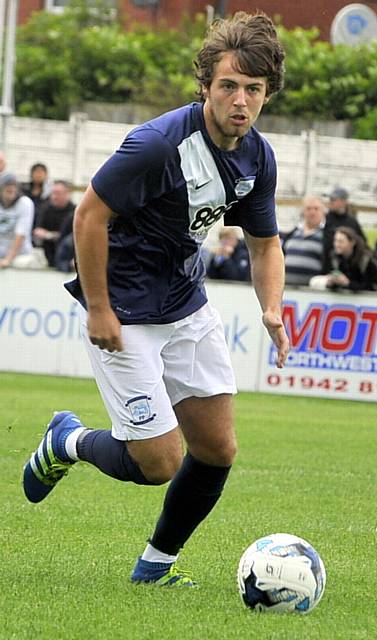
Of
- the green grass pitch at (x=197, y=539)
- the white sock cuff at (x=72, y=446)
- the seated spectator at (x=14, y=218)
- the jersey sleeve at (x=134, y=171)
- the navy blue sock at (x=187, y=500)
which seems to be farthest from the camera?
the seated spectator at (x=14, y=218)

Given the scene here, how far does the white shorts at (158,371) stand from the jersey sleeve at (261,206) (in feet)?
1.27

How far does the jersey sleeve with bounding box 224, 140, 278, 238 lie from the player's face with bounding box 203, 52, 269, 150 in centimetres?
33

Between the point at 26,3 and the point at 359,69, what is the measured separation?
13248 mm

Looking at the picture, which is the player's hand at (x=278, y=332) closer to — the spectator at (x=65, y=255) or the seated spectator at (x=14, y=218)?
the spectator at (x=65, y=255)

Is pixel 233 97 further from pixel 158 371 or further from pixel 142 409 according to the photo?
pixel 142 409

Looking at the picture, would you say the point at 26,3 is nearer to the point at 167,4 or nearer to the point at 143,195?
the point at 167,4

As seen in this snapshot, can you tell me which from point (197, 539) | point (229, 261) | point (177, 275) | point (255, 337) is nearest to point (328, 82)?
point (229, 261)

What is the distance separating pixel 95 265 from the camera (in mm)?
5465

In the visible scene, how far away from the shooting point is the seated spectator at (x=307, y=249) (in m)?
16.5

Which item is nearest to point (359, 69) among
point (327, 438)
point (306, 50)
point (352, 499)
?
point (306, 50)

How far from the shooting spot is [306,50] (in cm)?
3130

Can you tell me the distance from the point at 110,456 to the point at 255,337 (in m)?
10.2

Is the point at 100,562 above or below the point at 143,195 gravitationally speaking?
below

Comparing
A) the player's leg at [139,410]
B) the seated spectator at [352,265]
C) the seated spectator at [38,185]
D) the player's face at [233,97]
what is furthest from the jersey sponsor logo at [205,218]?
the seated spectator at [38,185]
